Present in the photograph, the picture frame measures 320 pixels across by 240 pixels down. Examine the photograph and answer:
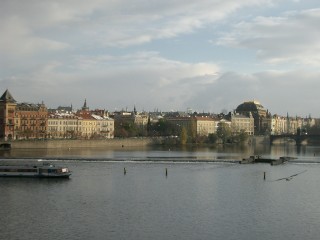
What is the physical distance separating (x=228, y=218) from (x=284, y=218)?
288 centimetres

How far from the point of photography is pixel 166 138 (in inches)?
5074

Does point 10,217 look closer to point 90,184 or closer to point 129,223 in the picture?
point 129,223

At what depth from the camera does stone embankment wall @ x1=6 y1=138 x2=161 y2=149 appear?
302ft

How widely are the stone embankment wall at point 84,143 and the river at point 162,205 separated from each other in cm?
4106

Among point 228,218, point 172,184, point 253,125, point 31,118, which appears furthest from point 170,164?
point 253,125

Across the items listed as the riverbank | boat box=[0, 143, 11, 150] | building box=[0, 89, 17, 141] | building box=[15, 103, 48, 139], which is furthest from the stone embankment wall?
building box=[15, 103, 48, 139]

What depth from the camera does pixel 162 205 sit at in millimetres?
33812

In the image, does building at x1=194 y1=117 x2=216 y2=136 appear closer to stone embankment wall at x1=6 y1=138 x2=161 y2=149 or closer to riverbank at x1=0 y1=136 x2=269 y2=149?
riverbank at x1=0 y1=136 x2=269 y2=149

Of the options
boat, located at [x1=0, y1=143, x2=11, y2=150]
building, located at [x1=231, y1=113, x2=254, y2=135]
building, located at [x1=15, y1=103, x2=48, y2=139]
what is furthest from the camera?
building, located at [x1=231, y1=113, x2=254, y2=135]

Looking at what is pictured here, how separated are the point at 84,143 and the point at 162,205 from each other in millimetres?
71984

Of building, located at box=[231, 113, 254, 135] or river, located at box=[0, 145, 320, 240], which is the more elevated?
building, located at box=[231, 113, 254, 135]

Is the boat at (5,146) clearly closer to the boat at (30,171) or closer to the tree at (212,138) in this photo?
the boat at (30,171)

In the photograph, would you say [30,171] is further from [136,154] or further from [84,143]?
[84,143]

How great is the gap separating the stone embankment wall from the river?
4106 centimetres
